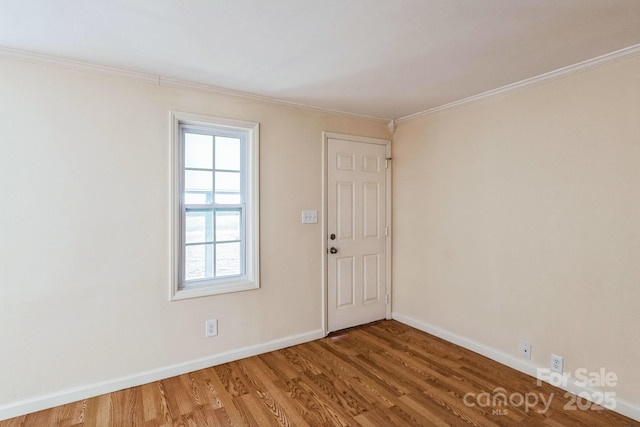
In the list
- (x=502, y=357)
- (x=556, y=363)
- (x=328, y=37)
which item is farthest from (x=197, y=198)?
(x=556, y=363)

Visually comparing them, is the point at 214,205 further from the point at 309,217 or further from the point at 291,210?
the point at 309,217

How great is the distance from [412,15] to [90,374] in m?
3.12

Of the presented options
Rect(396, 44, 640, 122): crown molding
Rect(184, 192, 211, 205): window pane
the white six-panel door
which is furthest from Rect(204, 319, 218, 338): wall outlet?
Rect(396, 44, 640, 122): crown molding

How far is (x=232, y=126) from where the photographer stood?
286 centimetres

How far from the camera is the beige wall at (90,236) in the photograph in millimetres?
2137

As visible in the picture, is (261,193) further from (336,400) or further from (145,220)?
Answer: (336,400)

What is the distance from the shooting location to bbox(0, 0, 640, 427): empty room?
197cm

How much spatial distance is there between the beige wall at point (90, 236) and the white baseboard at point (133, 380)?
0.14 feet

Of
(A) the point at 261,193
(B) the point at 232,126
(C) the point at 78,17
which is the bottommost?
(A) the point at 261,193

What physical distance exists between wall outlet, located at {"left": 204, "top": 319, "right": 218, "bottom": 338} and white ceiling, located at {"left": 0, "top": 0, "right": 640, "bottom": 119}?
6.54 feet

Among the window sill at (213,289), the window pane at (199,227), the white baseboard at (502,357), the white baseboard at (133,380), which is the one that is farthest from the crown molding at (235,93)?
the white baseboard at (502,357)

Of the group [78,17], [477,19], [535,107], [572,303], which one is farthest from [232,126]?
[572,303]

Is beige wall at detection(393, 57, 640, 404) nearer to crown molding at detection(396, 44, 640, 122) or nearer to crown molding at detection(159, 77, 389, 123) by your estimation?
crown molding at detection(396, 44, 640, 122)

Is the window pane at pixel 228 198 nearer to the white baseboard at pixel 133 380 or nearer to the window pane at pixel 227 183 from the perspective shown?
the window pane at pixel 227 183
